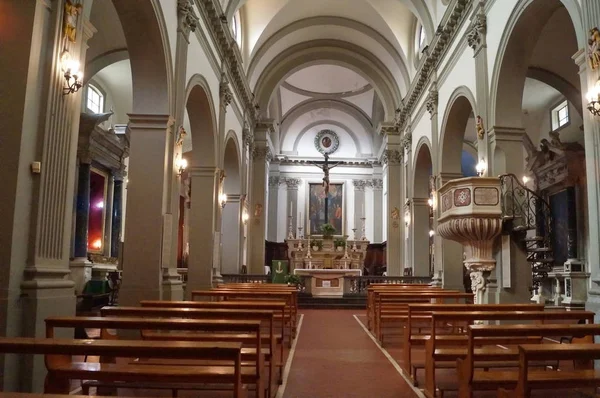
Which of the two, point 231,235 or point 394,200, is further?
point 394,200

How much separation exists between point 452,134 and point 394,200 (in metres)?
7.35

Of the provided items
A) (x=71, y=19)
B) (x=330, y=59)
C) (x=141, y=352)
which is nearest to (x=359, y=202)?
(x=330, y=59)

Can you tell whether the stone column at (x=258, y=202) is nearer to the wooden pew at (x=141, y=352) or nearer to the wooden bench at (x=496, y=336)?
the wooden bench at (x=496, y=336)

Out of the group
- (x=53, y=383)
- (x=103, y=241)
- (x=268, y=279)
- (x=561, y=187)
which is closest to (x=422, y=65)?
(x=561, y=187)

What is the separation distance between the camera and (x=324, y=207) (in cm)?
2822

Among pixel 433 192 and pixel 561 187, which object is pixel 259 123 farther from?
pixel 561 187

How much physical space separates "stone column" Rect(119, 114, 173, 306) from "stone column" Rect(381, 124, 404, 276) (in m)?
12.6

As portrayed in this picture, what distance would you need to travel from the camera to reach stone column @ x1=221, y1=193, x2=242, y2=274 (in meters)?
16.2

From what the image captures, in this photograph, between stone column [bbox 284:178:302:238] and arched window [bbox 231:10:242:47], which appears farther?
stone column [bbox 284:178:302:238]

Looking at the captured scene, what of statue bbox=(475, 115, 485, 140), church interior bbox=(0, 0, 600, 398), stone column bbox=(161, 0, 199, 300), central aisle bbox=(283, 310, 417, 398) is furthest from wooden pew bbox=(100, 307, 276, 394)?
statue bbox=(475, 115, 485, 140)

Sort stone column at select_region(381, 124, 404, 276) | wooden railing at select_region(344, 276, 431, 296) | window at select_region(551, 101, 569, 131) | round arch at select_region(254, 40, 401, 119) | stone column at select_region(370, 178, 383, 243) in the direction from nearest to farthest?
window at select_region(551, 101, 569, 131) < wooden railing at select_region(344, 276, 431, 296) < stone column at select_region(381, 124, 404, 276) < round arch at select_region(254, 40, 401, 119) < stone column at select_region(370, 178, 383, 243)

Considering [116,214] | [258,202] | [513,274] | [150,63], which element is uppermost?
[150,63]

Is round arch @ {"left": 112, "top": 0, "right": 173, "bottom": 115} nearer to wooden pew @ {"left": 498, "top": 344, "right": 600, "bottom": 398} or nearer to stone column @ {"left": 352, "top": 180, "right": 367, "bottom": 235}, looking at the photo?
wooden pew @ {"left": 498, "top": 344, "right": 600, "bottom": 398}

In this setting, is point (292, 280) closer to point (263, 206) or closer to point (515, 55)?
point (263, 206)
